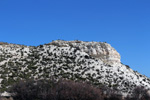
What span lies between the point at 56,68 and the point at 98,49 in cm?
2730

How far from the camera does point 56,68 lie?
59.5 metres

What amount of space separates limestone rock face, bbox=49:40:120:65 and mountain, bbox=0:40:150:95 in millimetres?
15995

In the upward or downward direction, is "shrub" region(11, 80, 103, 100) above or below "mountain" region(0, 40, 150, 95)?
below

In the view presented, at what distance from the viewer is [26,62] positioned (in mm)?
61750

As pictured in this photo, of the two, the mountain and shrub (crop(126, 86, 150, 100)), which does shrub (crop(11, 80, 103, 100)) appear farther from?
shrub (crop(126, 86, 150, 100))

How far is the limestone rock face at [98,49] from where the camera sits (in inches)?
3270

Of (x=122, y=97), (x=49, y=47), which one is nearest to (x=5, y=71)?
(x=49, y=47)

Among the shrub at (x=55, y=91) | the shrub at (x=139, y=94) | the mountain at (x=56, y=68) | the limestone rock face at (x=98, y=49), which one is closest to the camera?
the shrub at (x=55, y=91)

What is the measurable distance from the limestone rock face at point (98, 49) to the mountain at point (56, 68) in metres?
16.0

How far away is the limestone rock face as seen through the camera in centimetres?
8306

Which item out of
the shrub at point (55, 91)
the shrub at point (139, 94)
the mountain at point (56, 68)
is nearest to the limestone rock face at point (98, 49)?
the mountain at point (56, 68)

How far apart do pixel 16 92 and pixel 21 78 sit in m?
6.28

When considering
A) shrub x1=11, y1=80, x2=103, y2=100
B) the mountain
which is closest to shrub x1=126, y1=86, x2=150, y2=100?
the mountain

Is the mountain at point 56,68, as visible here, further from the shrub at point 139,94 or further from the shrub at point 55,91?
the shrub at point 55,91
